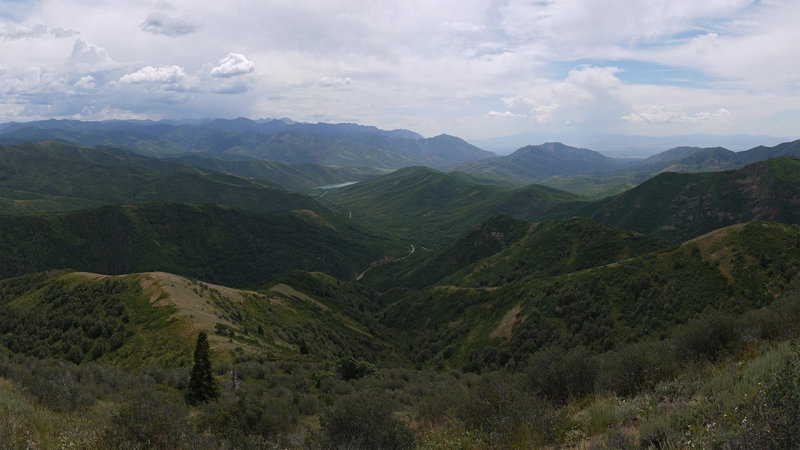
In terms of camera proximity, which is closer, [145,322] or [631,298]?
[145,322]

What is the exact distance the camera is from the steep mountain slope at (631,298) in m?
52.2

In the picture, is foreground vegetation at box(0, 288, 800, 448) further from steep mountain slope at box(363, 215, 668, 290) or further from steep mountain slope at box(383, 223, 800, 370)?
steep mountain slope at box(363, 215, 668, 290)

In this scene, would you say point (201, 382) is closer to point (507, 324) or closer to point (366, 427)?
point (366, 427)

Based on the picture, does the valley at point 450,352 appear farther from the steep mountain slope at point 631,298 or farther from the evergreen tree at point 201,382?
the evergreen tree at point 201,382

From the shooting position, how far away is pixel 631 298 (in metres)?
63.6

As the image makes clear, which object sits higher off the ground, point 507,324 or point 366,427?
point 366,427

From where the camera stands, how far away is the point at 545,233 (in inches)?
5226

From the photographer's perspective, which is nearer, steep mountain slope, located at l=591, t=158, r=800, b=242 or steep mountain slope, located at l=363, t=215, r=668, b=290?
steep mountain slope, located at l=363, t=215, r=668, b=290

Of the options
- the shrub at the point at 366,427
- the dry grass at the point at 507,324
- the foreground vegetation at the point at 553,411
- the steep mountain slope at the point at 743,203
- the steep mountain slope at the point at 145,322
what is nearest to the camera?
the foreground vegetation at the point at 553,411

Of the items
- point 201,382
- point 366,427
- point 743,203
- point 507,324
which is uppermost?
point 743,203

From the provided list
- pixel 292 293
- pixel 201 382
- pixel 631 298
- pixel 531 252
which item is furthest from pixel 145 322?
pixel 531 252

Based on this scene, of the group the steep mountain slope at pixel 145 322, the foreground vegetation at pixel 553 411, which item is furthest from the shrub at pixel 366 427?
the steep mountain slope at pixel 145 322

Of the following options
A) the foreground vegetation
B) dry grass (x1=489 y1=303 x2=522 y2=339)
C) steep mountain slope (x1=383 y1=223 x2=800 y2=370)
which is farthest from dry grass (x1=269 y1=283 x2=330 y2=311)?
the foreground vegetation

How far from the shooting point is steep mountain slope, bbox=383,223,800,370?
2055 inches
